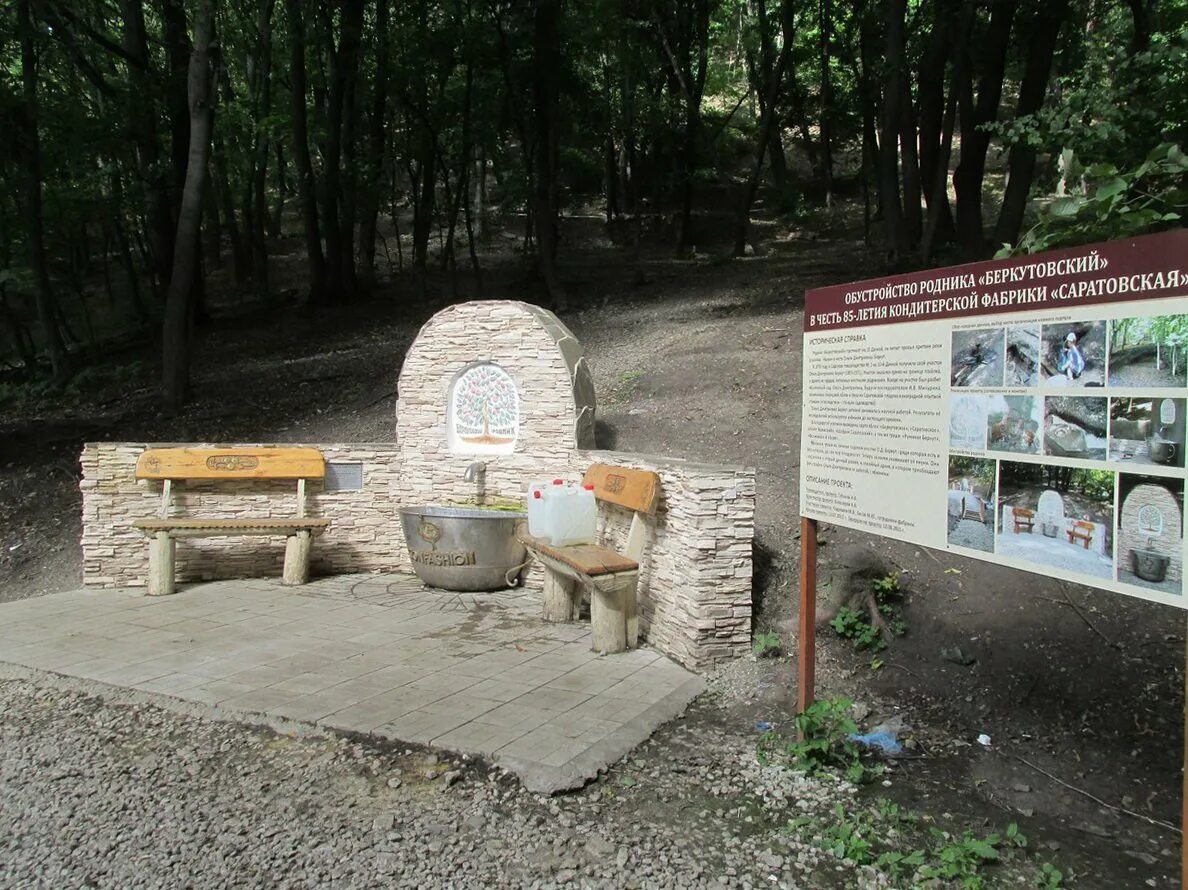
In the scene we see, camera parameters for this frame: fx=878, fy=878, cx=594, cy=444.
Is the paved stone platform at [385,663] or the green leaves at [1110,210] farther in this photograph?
the paved stone platform at [385,663]

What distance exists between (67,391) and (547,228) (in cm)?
871

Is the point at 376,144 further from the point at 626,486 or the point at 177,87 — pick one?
the point at 626,486

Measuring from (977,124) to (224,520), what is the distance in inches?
448

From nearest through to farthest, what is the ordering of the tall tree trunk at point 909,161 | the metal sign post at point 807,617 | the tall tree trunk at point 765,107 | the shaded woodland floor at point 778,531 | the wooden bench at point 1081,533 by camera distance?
the wooden bench at point 1081,533, the shaded woodland floor at point 778,531, the metal sign post at point 807,617, the tall tree trunk at point 909,161, the tall tree trunk at point 765,107

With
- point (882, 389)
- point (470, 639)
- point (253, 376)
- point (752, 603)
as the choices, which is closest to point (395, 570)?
point (470, 639)

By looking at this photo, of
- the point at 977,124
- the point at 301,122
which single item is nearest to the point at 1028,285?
the point at 977,124

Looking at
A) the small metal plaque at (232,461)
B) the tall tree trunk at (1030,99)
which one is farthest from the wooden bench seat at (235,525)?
the tall tree trunk at (1030,99)

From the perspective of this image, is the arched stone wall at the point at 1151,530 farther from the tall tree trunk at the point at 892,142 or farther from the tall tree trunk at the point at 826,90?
the tall tree trunk at the point at 826,90

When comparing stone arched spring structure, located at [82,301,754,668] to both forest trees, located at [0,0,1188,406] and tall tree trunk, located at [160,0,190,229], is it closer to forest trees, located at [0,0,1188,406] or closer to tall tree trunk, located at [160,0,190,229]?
forest trees, located at [0,0,1188,406]

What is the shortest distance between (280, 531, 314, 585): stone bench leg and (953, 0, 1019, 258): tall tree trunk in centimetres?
1026

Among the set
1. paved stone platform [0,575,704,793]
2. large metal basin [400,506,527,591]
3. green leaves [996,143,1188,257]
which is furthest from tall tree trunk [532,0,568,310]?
Answer: green leaves [996,143,1188,257]

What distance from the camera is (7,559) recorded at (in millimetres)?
8500

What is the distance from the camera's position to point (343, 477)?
25.7ft

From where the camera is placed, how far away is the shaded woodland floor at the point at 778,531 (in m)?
3.83
